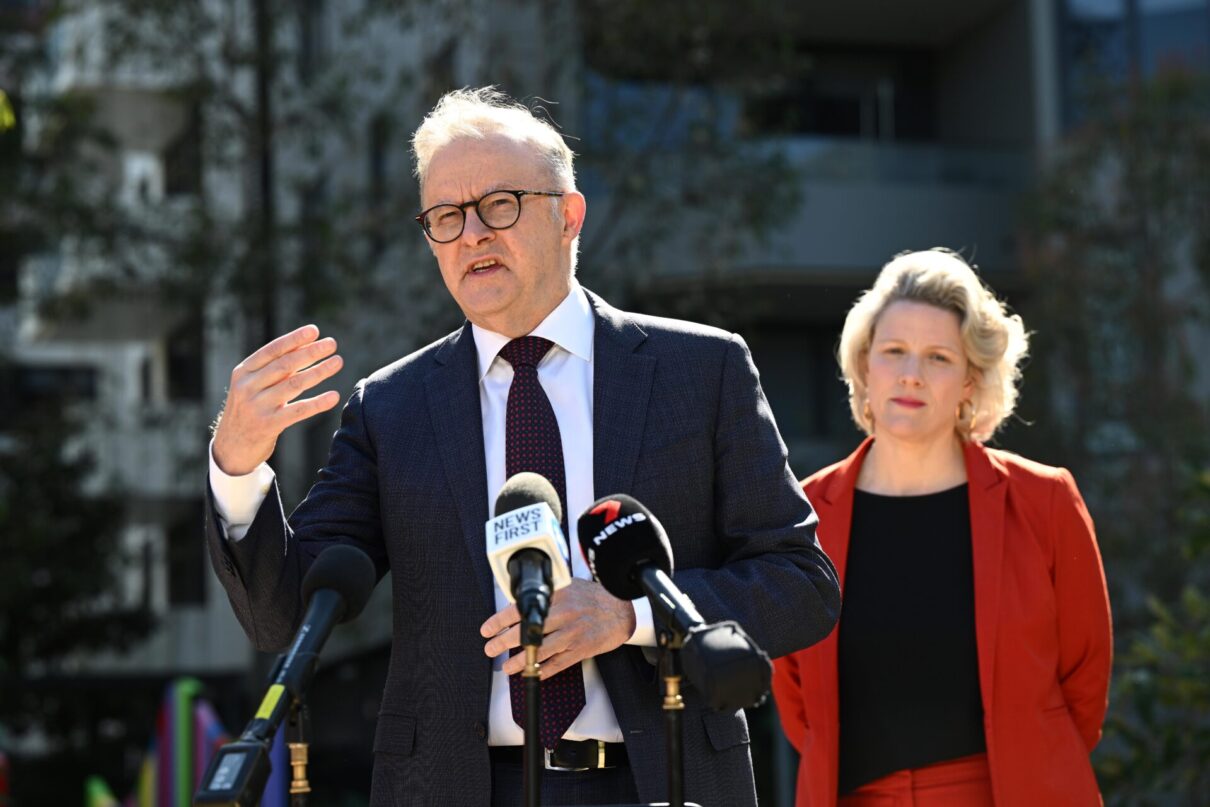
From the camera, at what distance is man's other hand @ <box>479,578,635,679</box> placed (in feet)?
10.9

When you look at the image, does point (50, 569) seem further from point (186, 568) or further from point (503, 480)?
point (503, 480)

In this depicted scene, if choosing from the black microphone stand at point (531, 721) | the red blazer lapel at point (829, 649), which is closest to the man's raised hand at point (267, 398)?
the black microphone stand at point (531, 721)

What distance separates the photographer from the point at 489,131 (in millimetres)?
3928

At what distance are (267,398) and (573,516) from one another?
0.67m

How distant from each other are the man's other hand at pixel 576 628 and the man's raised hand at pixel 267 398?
56 cm

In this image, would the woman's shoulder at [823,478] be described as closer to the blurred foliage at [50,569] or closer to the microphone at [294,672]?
A: the microphone at [294,672]

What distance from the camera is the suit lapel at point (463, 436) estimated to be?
3.79m

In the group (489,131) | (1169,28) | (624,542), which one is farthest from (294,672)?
(1169,28)

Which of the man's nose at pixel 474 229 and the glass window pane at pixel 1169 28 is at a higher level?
the glass window pane at pixel 1169 28

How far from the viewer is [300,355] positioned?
139 inches

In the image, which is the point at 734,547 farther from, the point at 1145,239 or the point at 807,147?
the point at 807,147

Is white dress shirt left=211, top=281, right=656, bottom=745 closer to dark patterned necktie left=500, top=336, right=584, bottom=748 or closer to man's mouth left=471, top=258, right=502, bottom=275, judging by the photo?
dark patterned necktie left=500, top=336, right=584, bottom=748

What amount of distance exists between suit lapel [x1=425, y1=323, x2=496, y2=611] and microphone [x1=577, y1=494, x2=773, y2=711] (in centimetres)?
69

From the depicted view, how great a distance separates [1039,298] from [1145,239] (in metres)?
0.99
